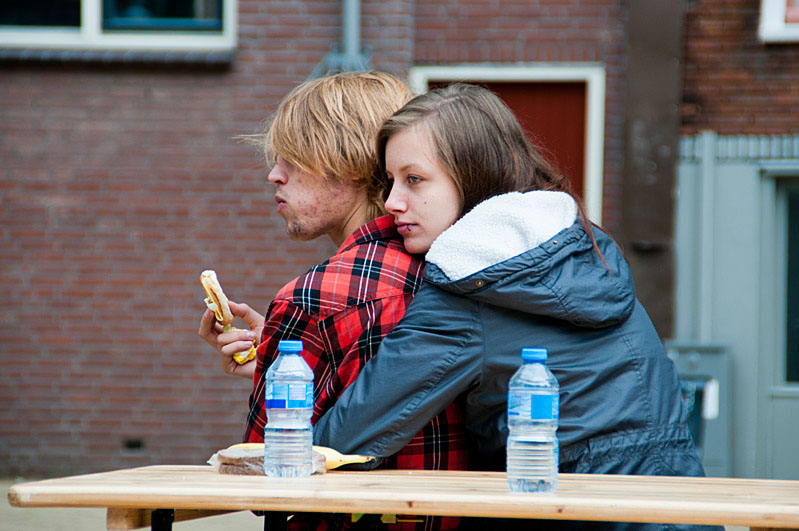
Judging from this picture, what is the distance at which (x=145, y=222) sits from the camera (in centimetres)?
686

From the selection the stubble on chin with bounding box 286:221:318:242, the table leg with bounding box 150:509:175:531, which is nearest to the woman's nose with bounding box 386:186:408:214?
the stubble on chin with bounding box 286:221:318:242

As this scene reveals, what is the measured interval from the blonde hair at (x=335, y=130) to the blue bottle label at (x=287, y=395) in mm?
698

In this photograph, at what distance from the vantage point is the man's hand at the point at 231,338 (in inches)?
107

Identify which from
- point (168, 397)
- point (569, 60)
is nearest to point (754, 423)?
point (569, 60)

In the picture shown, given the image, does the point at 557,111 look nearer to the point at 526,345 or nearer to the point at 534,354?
the point at 526,345

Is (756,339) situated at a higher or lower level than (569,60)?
lower

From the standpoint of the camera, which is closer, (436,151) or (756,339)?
(436,151)

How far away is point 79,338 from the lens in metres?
6.89

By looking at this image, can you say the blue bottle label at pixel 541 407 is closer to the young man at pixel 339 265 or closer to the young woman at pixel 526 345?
the young woman at pixel 526 345

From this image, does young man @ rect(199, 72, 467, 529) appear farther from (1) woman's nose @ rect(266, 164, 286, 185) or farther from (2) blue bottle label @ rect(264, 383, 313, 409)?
(2) blue bottle label @ rect(264, 383, 313, 409)

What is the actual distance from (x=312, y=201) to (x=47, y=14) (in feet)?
17.2

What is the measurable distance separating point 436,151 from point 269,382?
700 mm

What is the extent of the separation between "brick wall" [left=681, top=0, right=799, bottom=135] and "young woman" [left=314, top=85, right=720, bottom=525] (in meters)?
4.93

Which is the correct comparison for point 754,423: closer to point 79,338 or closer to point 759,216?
point 759,216
